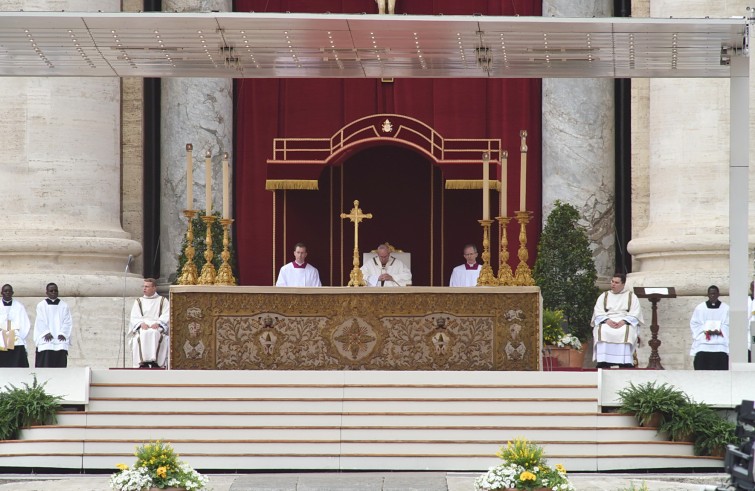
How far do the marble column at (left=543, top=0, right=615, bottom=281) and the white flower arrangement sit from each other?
256cm

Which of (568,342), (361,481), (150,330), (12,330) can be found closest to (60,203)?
(12,330)

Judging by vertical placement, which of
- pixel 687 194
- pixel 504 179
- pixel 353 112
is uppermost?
pixel 353 112

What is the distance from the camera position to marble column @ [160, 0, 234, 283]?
866 inches

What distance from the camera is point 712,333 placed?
17.1 meters

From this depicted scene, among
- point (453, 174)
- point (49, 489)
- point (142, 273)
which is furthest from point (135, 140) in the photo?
point (49, 489)

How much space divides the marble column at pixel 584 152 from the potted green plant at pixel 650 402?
24.6ft

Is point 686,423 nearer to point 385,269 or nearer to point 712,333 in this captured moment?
point 712,333

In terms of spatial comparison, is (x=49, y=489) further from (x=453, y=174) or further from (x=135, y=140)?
(x=135, y=140)

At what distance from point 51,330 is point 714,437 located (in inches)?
323

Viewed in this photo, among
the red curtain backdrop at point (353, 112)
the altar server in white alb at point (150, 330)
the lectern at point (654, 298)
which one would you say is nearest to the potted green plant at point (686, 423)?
the lectern at point (654, 298)

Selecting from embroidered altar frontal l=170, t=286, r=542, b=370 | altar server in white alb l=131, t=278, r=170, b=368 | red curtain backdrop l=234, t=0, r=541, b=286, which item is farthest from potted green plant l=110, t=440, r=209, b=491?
red curtain backdrop l=234, t=0, r=541, b=286

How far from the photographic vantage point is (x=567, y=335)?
62.8 feet

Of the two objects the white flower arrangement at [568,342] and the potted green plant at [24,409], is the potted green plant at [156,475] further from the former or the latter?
the white flower arrangement at [568,342]

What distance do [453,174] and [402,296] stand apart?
4.03 metres
